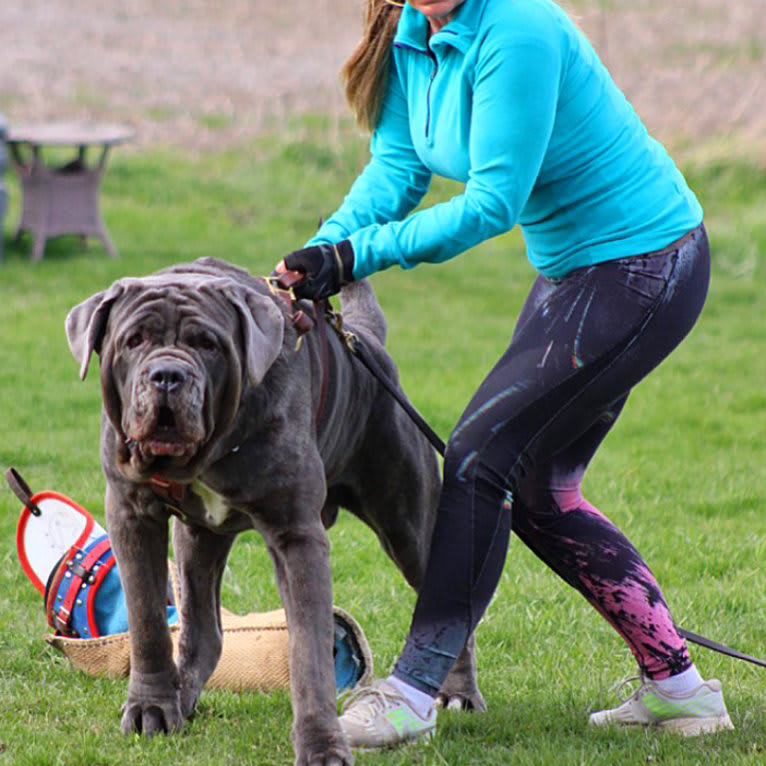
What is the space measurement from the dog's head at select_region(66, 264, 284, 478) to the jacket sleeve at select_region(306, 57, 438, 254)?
0.59m

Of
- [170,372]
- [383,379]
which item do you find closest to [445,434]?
[383,379]

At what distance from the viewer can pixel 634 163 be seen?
3.60 meters

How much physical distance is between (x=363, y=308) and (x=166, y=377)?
4.20 ft

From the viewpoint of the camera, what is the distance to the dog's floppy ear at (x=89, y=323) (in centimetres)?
338

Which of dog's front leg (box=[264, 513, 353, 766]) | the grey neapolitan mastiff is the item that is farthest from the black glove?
dog's front leg (box=[264, 513, 353, 766])

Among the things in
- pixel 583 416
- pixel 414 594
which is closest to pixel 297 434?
pixel 583 416

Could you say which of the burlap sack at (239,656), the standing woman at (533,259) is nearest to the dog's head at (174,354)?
the standing woman at (533,259)

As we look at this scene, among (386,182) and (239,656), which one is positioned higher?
(386,182)

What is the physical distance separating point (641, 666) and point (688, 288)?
112 centimetres

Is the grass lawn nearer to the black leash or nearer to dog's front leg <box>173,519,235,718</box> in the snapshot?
dog's front leg <box>173,519,235,718</box>

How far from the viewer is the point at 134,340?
334cm

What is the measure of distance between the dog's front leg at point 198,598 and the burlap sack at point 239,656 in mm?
181

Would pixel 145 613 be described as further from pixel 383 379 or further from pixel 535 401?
pixel 535 401

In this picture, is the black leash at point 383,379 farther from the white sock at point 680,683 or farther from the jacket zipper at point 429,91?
the jacket zipper at point 429,91
